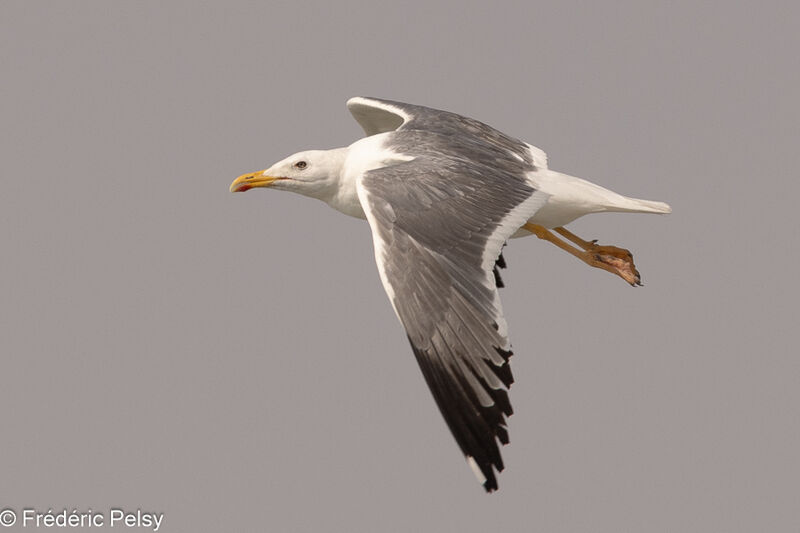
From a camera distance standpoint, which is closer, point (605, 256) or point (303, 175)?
point (303, 175)

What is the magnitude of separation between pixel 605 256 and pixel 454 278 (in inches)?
85.3

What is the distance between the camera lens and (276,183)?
9320mm

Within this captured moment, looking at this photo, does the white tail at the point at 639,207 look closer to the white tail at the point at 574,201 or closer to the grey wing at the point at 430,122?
the white tail at the point at 574,201

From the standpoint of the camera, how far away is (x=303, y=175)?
921 centimetres

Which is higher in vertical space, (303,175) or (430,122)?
(430,122)

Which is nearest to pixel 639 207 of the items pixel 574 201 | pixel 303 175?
pixel 574 201

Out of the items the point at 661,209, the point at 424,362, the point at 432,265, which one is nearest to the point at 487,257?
the point at 432,265

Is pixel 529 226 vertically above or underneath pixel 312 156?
underneath

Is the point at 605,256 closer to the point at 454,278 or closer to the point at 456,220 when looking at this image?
the point at 456,220

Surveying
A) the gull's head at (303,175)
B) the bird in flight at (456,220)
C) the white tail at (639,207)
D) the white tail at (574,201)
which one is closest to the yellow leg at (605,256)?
the bird in flight at (456,220)

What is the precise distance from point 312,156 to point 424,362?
2539 millimetres

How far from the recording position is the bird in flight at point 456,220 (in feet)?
23.9

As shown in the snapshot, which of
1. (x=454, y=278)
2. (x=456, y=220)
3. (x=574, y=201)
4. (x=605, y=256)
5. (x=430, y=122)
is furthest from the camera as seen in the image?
(x=430, y=122)

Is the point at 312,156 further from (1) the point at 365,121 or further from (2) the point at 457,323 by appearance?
(2) the point at 457,323
